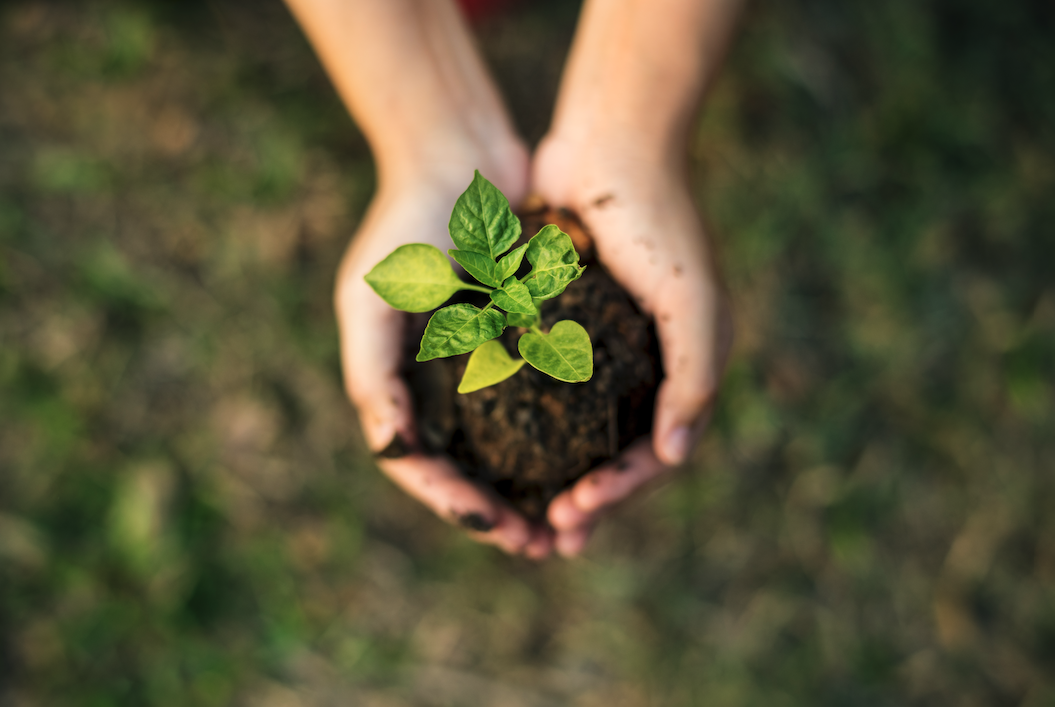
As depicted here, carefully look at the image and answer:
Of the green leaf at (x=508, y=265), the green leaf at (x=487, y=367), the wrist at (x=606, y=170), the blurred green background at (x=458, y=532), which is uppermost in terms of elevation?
the green leaf at (x=508, y=265)

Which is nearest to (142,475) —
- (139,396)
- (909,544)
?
(139,396)

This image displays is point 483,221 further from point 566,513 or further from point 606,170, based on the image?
point 566,513

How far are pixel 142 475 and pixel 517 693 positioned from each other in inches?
65.1

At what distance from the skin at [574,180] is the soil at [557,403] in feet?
0.15

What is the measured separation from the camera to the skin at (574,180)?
5.84 ft

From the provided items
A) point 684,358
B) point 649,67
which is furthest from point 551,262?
point 649,67

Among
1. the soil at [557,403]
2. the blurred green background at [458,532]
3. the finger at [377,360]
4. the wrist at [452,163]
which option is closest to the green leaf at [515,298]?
the soil at [557,403]

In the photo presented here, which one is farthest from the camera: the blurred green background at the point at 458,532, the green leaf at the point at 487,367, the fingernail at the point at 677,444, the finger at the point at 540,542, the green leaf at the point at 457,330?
the blurred green background at the point at 458,532

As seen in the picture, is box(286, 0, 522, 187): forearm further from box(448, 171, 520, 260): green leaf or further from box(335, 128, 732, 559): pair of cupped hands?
box(448, 171, 520, 260): green leaf

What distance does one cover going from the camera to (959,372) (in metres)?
2.88

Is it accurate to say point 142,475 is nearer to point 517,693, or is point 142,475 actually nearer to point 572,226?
point 517,693

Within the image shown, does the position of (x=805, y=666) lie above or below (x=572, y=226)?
below

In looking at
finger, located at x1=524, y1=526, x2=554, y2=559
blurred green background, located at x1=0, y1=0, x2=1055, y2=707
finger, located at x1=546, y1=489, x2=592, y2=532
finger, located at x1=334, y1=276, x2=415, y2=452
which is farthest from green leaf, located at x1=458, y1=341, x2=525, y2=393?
blurred green background, located at x1=0, y1=0, x2=1055, y2=707

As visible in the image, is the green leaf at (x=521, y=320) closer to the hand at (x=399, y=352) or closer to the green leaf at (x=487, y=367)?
the green leaf at (x=487, y=367)
